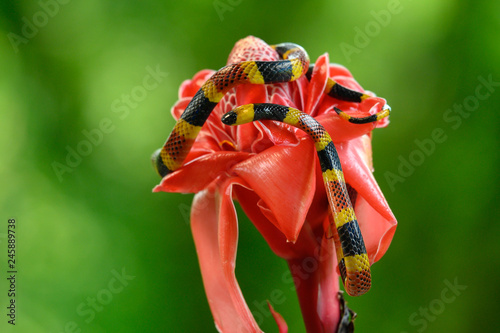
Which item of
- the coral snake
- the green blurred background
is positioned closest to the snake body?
the coral snake

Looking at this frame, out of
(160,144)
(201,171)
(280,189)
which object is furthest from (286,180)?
(160,144)

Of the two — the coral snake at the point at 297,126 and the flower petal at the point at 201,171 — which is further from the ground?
the coral snake at the point at 297,126

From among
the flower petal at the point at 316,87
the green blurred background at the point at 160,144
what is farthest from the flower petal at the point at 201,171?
the green blurred background at the point at 160,144

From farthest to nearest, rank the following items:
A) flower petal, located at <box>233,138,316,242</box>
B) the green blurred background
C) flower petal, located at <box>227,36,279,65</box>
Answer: the green blurred background < flower petal, located at <box>227,36,279,65</box> < flower petal, located at <box>233,138,316,242</box>

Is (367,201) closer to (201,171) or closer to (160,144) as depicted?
(201,171)

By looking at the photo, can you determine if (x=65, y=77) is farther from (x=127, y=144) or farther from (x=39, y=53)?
(x=127, y=144)

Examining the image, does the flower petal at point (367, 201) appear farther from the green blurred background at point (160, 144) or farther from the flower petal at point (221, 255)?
the green blurred background at point (160, 144)

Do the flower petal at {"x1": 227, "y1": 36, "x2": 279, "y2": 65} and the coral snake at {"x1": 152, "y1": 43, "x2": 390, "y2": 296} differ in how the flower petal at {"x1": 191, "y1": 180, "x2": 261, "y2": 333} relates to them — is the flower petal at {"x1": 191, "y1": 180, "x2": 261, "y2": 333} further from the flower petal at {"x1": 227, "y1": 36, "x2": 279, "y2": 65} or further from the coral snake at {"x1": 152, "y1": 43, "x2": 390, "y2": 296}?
the flower petal at {"x1": 227, "y1": 36, "x2": 279, "y2": 65}
